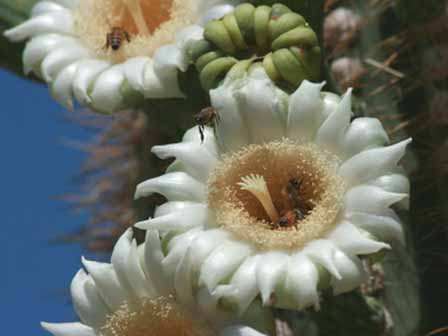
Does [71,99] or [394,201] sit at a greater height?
[71,99]

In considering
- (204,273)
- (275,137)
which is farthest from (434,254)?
(204,273)

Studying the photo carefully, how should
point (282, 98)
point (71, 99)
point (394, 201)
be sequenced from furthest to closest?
point (71, 99)
point (282, 98)
point (394, 201)

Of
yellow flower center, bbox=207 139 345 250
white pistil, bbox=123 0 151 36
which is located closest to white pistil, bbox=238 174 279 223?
yellow flower center, bbox=207 139 345 250

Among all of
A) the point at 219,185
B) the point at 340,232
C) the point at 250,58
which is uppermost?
the point at 250,58

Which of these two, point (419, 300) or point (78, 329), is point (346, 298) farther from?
point (78, 329)

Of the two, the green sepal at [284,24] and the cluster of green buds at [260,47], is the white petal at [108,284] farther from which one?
the green sepal at [284,24]

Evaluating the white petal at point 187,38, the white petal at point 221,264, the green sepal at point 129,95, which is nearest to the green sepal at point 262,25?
the white petal at point 187,38
